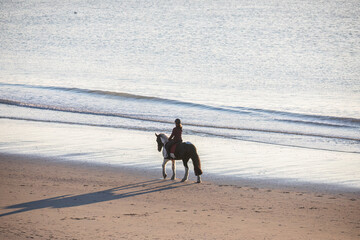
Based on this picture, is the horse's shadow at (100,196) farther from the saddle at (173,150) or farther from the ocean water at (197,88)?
the ocean water at (197,88)

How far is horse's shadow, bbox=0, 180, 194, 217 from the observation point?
10.4 metres

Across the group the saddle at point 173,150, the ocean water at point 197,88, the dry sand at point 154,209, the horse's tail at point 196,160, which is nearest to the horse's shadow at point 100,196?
the dry sand at point 154,209

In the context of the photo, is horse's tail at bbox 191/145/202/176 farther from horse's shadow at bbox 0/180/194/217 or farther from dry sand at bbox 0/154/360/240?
horse's shadow at bbox 0/180/194/217

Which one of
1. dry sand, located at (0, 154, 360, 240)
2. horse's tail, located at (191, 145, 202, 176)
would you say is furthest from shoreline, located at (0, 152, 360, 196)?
horse's tail, located at (191, 145, 202, 176)

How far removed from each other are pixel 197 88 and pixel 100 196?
74.4 ft

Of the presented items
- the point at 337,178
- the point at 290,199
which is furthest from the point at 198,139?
the point at 290,199

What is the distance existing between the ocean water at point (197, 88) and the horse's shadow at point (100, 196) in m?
2.00

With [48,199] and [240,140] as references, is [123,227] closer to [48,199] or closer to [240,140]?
[48,199]

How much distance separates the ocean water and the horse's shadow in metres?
2.00

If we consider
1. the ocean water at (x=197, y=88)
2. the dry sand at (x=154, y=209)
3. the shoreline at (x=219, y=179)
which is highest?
the ocean water at (x=197, y=88)

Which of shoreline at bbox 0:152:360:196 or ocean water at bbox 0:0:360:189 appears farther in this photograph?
ocean water at bbox 0:0:360:189

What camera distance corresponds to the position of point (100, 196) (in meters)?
11.2

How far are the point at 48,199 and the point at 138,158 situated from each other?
4496 millimetres

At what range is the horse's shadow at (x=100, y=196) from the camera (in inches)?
410
